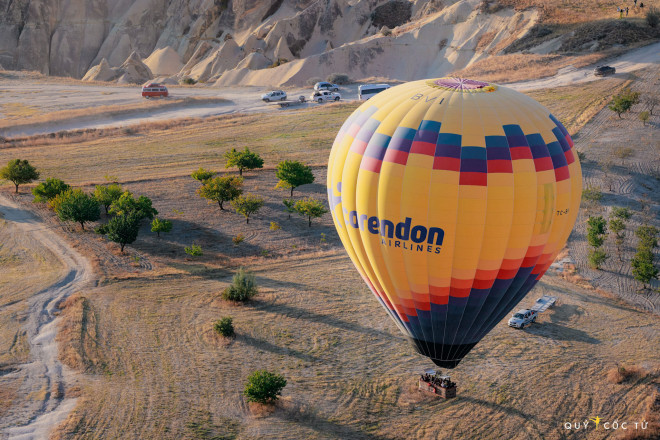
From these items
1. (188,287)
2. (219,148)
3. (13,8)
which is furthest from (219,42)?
(188,287)

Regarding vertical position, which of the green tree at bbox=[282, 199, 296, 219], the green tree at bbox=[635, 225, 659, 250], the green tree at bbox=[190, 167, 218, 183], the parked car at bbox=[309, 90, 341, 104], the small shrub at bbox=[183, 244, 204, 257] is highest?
the parked car at bbox=[309, 90, 341, 104]

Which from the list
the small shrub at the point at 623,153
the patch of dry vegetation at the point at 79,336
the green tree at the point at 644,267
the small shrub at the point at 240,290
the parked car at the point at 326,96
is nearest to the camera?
the patch of dry vegetation at the point at 79,336

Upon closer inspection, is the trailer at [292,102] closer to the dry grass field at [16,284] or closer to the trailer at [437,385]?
the dry grass field at [16,284]

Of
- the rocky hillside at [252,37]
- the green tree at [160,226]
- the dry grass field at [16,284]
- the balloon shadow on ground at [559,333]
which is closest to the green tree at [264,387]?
the dry grass field at [16,284]

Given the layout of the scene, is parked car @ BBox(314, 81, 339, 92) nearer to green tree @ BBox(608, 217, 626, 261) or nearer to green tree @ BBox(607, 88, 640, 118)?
green tree @ BBox(607, 88, 640, 118)

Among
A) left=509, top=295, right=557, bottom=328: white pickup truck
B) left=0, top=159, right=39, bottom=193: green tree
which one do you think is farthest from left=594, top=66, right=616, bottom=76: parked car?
left=0, top=159, right=39, bottom=193: green tree

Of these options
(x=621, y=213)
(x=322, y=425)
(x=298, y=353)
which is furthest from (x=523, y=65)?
(x=322, y=425)

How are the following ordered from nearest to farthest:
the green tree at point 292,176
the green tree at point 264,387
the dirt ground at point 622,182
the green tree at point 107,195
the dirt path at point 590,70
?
1. the green tree at point 264,387
2. the dirt ground at point 622,182
3. the green tree at point 107,195
4. the green tree at point 292,176
5. the dirt path at point 590,70
